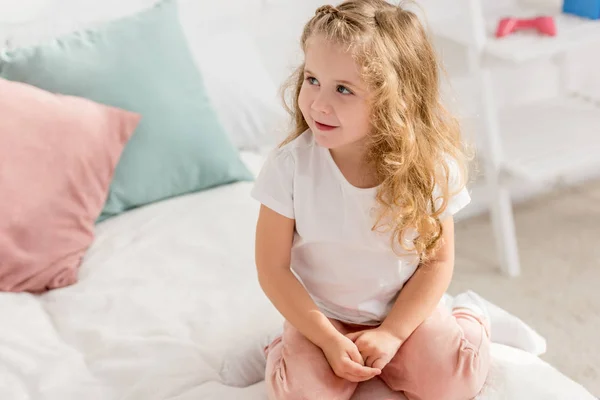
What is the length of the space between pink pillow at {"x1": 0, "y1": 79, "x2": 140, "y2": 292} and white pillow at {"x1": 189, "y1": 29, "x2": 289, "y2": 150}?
1.00ft

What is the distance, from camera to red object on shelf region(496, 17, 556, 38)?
6.43ft

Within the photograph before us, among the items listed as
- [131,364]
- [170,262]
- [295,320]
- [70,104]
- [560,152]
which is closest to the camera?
[295,320]

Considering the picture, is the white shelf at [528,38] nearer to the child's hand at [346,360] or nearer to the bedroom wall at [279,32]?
the bedroom wall at [279,32]

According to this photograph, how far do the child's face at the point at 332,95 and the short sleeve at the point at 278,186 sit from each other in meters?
0.08

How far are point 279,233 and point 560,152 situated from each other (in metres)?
1.12

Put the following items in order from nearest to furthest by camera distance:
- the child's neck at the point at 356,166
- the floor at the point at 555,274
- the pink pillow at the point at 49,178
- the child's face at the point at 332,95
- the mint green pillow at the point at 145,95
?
the child's face at the point at 332,95 → the child's neck at the point at 356,166 → the pink pillow at the point at 49,178 → the mint green pillow at the point at 145,95 → the floor at the point at 555,274

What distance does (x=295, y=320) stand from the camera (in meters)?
1.14

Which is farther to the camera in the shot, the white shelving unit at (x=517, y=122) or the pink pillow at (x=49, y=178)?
the white shelving unit at (x=517, y=122)

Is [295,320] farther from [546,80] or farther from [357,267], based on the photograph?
[546,80]

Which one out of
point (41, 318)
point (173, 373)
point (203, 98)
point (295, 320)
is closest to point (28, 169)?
point (41, 318)

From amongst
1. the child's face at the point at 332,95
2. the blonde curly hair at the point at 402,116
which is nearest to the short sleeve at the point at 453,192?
the blonde curly hair at the point at 402,116

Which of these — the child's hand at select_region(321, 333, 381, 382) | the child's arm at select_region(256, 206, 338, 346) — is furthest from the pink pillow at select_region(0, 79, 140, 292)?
the child's hand at select_region(321, 333, 381, 382)

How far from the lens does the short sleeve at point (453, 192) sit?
1152 millimetres

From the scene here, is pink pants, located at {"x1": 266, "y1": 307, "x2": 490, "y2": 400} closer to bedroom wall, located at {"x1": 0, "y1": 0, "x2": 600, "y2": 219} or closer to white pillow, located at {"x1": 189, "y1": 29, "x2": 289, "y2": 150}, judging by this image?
bedroom wall, located at {"x1": 0, "y1": 0, "x2": 600, "y2": 219}
